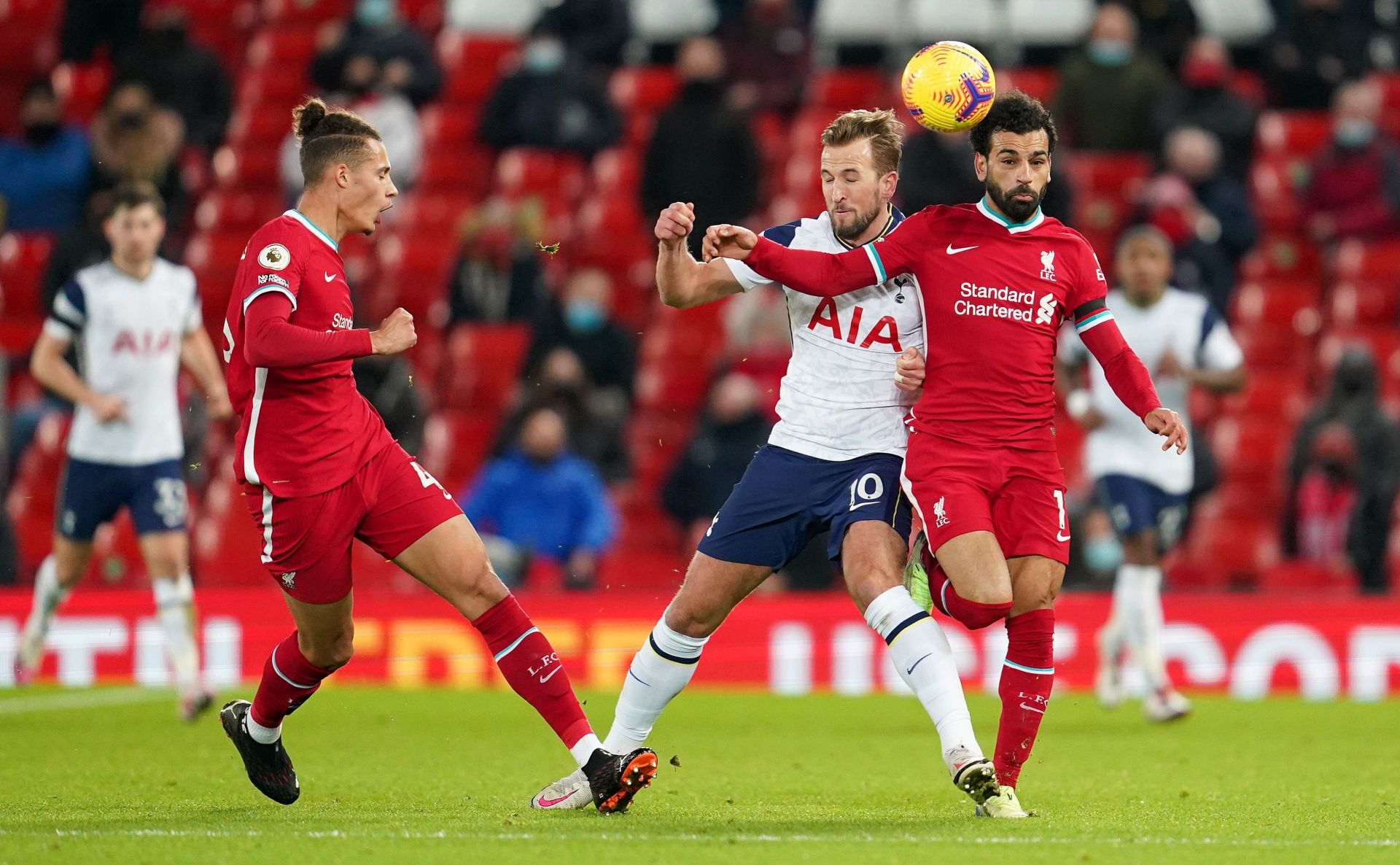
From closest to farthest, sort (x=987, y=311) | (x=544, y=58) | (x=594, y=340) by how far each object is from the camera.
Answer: (x=987, y=311), (x=594, y=340), (x=544, y=58)

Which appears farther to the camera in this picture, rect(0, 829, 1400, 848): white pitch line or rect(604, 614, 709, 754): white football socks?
rect(604, 614, 709, 754): white football socks

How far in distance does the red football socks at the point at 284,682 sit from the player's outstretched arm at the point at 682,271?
70.0 inches

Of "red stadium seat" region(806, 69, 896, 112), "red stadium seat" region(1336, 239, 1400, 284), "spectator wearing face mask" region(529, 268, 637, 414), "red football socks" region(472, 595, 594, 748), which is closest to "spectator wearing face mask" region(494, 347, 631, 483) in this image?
"spectator wearing face mask" region(529, 268, 637, 414)

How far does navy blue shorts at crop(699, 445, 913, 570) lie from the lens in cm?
657

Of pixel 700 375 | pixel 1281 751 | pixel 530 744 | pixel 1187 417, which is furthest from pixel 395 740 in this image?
pixel 700 375

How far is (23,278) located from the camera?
1638cm

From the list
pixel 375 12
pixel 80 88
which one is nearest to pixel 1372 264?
pixel 375 12

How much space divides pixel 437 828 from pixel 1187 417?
6.47 meters

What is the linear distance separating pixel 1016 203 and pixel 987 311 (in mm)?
400

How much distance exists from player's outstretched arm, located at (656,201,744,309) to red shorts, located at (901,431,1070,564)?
871 millimetres

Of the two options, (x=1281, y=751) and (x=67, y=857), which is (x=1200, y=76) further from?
(x=67, y=857)

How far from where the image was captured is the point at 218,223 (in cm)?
1697

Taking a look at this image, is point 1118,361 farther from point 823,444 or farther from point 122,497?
point 122,497

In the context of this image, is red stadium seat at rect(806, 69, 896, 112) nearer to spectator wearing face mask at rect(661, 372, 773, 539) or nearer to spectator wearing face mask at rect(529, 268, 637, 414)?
spectator wearing face mask at rect(529, 268, 637, 414)
